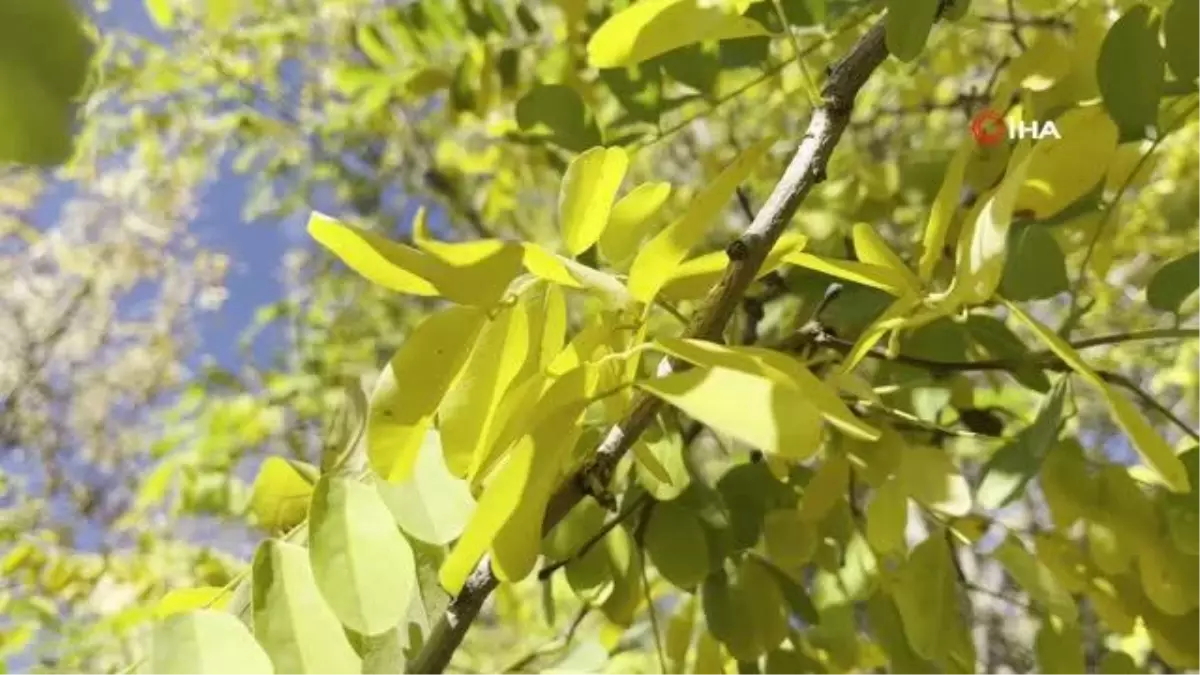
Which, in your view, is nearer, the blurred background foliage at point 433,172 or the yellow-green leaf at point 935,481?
the yellow-green leaf at point 935,481

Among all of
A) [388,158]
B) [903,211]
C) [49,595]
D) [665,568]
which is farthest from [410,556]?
[388,158]

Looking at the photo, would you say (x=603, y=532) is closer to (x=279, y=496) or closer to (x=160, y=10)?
(x=279, y=496)

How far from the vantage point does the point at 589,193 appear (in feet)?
1.03

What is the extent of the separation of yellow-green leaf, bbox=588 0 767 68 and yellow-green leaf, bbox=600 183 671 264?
0.18 feet

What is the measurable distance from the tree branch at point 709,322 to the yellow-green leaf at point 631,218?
2 cm

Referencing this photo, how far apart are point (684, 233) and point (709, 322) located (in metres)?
0.04

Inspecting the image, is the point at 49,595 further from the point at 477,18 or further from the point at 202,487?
the point at 477,18

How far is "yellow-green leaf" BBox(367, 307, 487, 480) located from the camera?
282 millimetres

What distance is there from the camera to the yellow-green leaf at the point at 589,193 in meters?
A: 0.31

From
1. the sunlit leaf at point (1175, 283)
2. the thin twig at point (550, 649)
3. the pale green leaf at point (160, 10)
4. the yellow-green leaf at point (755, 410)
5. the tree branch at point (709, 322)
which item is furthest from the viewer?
the pale green leaf at point (160, 10)

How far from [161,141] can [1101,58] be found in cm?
148

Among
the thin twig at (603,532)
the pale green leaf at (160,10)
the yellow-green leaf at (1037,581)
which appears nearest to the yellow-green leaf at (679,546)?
the thin twig at (603,532)

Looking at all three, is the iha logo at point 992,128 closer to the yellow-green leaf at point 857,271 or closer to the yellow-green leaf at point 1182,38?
the yellow-green leaf at point 1182,38

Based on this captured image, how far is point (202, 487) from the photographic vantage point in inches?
34.3
